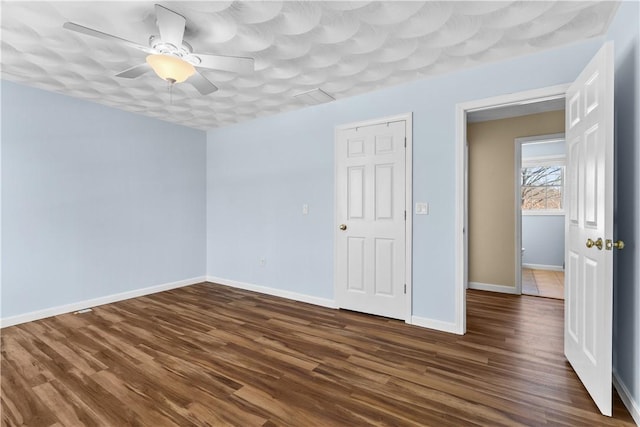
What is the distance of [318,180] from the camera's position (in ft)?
12.7

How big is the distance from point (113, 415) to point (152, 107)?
3.47m

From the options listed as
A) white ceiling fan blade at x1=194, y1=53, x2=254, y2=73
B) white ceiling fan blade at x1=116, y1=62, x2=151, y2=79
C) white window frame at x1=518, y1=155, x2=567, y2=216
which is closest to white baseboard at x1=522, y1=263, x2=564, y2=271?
white window frame at x1=518, y1=155, x2=567, y2=216

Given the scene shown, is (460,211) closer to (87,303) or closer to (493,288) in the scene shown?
(493,288)

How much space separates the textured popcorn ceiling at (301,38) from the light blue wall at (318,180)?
0.18m

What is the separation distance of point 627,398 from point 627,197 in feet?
3.94

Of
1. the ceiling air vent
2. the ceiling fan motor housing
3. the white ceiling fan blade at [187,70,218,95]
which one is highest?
the ceiling air vent

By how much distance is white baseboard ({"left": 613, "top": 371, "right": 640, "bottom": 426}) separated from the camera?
1.67 m

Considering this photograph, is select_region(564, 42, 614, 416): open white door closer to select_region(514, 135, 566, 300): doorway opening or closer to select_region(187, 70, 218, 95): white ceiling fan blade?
select_region(187, 70, 218, 95): white ceiling fan blade

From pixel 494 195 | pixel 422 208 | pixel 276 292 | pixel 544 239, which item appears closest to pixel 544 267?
pixel 544 239

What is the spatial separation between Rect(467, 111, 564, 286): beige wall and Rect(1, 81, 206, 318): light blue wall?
4374 millimetres

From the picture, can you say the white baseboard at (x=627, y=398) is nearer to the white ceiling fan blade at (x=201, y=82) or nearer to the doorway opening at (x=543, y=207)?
the white ceiling fan blade at (x=201, y=82)

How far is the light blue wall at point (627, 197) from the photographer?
175 cm

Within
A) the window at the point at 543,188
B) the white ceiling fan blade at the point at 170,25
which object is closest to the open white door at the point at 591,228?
the white ceiling fan blade at the point at 170,25

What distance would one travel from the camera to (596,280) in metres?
1.82
